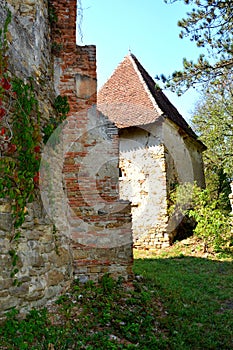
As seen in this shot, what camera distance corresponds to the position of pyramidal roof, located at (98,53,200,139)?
40.5 feet

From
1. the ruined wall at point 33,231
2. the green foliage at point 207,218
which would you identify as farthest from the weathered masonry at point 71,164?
the green foliage at point 207,218

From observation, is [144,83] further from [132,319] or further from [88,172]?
[132,319]

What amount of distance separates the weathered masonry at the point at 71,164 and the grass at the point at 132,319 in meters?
0.38

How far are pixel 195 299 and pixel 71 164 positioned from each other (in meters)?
3.27

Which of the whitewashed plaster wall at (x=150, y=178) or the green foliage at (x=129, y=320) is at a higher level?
the whitewashed plaster wall at (x=150, y=178)

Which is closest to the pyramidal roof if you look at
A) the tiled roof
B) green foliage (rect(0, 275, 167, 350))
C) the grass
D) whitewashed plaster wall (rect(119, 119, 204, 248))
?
the tiled roof

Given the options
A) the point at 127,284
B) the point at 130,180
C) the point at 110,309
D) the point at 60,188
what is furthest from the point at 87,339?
the point at 130,180

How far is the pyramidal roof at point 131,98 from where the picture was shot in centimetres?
1236

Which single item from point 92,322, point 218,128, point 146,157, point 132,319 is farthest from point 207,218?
point 92,322

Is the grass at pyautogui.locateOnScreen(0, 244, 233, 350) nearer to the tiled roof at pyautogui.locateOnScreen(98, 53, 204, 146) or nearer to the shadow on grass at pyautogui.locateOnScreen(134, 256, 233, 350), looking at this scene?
the shadow on grass at pyautogui.locateOnScreen(134, 256, 233, 350)

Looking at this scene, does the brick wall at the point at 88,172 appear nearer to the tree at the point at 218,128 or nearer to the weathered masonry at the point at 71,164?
the weathered masonry at the point at 71,164

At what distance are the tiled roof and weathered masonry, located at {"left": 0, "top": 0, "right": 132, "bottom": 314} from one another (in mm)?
6160

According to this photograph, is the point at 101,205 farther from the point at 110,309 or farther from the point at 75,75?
the point at 75,75

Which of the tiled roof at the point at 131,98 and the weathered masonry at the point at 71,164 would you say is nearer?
the weathered masonry at the point at 71,164
